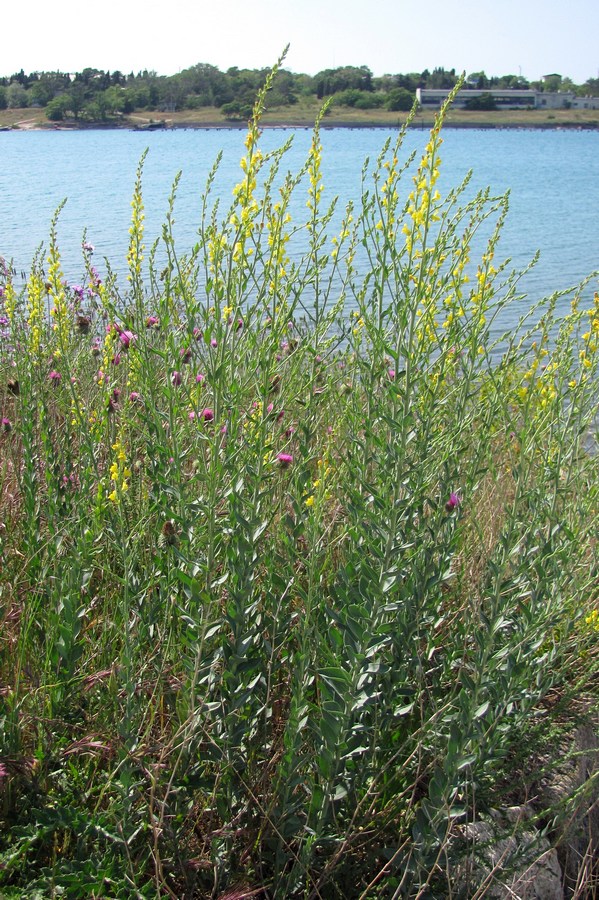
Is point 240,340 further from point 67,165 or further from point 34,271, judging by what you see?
point 67,165

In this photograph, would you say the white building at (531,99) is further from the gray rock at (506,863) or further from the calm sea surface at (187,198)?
the gray rock at (506,863)

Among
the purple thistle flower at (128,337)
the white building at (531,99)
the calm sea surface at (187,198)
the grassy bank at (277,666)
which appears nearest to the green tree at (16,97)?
the calm sea surface at (187,198)

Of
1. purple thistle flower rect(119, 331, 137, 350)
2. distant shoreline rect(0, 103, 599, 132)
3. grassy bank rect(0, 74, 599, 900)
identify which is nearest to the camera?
grassy bank rect(0, 74, 599, 900)

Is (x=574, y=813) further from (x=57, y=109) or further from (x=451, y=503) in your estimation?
(x=57, y=109)

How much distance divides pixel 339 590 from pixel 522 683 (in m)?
0.56

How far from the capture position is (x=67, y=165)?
37.6 m

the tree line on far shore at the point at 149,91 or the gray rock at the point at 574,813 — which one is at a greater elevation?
the tree line on far shore at the point at 149,91

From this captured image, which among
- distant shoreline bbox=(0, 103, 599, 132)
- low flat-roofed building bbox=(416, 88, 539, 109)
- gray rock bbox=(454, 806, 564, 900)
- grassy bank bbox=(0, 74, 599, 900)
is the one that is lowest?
A: gray rock bbox=(454, 806, 564, 900)

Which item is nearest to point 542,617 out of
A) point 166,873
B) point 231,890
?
point 231,890

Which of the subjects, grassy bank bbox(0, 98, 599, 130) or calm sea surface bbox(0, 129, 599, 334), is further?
grassy bank bbox(0, 98, 599, 130)

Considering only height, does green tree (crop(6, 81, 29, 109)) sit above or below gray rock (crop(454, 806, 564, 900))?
above

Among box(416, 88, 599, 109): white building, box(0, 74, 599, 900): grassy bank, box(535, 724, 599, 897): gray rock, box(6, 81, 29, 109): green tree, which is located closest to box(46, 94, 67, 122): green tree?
box(6, 81, 29, 109): green tree

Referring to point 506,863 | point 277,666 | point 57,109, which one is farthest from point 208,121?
point 506,863

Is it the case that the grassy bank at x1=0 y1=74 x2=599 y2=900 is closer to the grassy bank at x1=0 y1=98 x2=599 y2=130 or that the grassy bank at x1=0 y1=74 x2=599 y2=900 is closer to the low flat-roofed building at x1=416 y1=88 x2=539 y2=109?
the grassy bank at x1=0 y1=98 x2=599 y2=130
